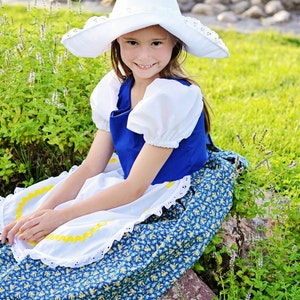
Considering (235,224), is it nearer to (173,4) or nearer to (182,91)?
(182,91)

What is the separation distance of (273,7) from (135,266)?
579 centimetres

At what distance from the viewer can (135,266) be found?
8.08 ft

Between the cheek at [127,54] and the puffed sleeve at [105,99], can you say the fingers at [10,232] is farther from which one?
the cheek at [127,54]

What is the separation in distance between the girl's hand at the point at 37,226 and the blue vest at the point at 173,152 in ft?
1.14

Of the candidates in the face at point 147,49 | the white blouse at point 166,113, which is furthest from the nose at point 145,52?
the white blouse at point 166,113

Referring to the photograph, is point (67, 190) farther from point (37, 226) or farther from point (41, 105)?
point (41, 105)

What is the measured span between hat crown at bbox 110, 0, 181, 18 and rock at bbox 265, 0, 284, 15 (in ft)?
17.4

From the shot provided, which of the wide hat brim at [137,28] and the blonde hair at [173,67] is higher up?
the wide hat brim at [137,28]

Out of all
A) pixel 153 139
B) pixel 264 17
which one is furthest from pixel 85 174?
pixel 264 17

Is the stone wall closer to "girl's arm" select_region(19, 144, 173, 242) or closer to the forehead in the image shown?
the forehead

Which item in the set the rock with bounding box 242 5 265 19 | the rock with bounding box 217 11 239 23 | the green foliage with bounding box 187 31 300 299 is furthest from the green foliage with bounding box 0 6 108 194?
the rock with bounding box 242 5 265 19

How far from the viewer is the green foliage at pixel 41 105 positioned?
318 centimetres

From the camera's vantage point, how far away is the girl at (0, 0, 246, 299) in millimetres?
2514

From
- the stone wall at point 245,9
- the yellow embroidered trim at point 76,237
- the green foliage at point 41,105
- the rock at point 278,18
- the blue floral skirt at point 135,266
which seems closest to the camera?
the blue floral skirt at point 135,266
